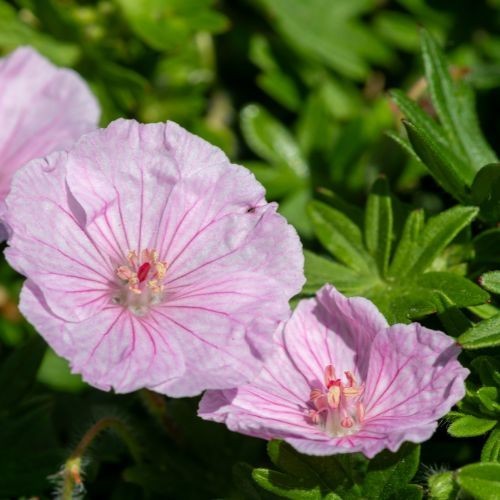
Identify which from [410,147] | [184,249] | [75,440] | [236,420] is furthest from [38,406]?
[410,147]

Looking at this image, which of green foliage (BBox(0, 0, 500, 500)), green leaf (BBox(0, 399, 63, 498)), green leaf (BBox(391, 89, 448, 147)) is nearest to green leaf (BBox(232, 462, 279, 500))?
green foliage (BBox(0, 0, 500, 500))

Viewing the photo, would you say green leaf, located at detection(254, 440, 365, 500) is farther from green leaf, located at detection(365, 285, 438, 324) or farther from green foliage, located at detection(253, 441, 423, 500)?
green leaf, located at detection(365, 285, 438, 324)

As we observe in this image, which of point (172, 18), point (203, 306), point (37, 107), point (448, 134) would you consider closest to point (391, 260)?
point (448, 134)

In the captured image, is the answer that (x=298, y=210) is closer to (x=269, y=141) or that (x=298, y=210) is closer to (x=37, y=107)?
(x=269, y=141)

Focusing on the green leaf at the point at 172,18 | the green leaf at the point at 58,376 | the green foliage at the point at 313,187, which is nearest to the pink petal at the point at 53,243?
the green foliage at the point at 313,187

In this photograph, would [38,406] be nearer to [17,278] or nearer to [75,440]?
[75,440]

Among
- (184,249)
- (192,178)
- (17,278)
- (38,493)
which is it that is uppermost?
(192,178)
